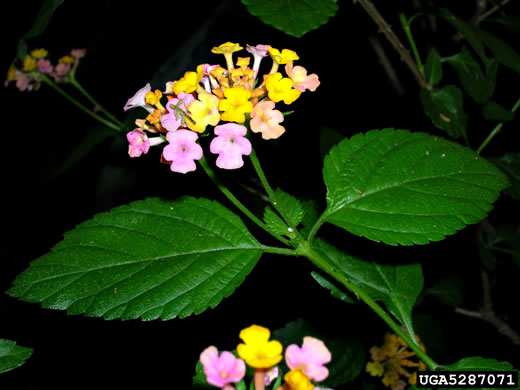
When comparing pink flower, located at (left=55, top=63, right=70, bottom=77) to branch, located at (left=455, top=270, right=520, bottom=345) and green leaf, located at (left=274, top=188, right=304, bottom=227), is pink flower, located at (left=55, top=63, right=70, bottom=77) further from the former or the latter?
branch, located at (left=455, top=270, right=520, bottom=345)

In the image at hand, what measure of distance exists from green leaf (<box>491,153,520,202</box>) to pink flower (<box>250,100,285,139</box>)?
0.69m

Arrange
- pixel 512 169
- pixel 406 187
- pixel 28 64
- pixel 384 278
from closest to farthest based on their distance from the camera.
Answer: pixel 406 187
pixel 384 278
pixel 512 169
pixel 28 64

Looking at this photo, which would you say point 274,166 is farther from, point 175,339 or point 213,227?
point 213,227

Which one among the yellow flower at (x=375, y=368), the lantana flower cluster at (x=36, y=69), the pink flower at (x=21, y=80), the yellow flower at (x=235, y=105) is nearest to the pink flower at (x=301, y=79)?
the yellow flower at (x=235, y=105)

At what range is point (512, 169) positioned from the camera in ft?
3.89

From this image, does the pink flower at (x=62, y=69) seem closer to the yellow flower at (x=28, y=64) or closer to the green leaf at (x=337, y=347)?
the yellow flower at (x=28, y=64)

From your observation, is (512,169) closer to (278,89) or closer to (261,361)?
(278,89)

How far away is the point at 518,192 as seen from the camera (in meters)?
1.11

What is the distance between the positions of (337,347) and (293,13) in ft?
2.85

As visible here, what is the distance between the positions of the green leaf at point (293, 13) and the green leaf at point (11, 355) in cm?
63

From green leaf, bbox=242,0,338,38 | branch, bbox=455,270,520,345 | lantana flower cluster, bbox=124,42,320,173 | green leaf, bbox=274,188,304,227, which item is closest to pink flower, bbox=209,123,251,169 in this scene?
lantana flower cluster, bbox=124,42,320,173

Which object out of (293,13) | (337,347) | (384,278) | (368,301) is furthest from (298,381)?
(337,347)

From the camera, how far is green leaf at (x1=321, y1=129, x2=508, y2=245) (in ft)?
2.39

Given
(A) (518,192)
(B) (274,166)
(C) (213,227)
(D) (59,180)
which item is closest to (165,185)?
(B) (274,166)
